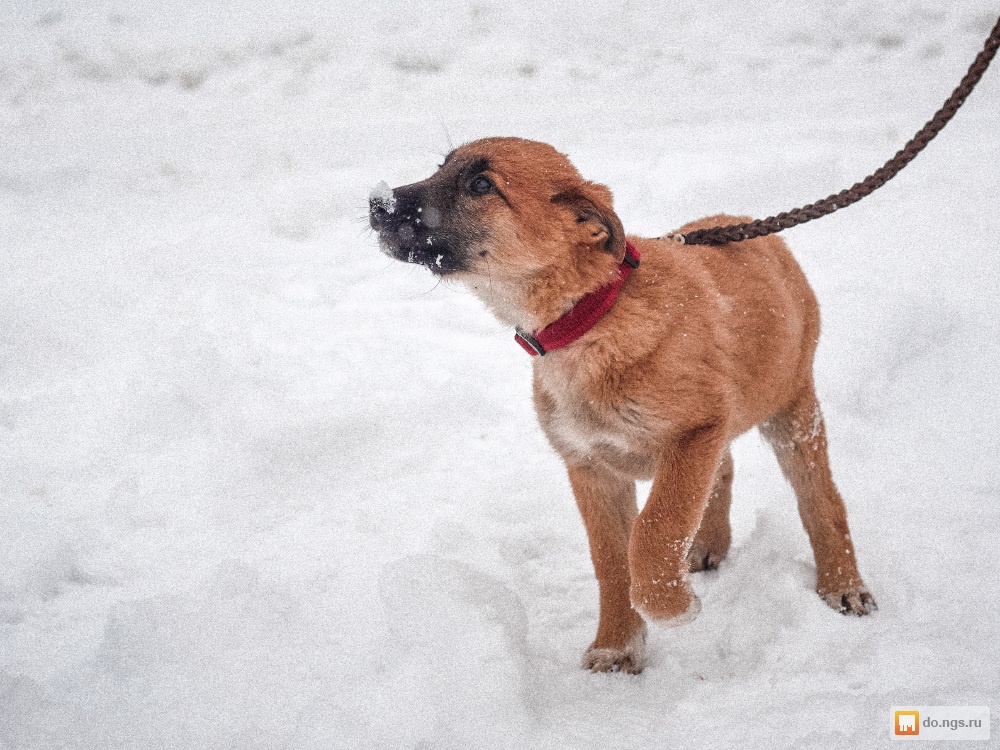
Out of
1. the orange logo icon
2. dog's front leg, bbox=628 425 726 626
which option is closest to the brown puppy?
dog's front leg, bbox=628 425 726 626

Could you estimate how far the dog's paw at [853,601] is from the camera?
305 centimetres

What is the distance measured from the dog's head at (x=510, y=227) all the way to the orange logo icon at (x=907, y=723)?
5.50ft

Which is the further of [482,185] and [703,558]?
[703,558]

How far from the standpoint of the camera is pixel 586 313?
2.62 metres

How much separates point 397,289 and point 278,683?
11.1ft

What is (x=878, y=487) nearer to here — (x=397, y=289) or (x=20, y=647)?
(x=397, y=289)

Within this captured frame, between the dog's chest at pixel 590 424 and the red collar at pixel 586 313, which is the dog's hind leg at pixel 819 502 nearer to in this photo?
the dog's chest at pixel 590 424

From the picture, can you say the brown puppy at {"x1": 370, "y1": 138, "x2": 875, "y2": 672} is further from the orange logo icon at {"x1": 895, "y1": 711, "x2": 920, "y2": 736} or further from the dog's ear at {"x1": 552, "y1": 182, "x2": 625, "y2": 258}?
the orange logo icon at {"x1": 895, "y1": 711, "x2": 920, "y2": 736}

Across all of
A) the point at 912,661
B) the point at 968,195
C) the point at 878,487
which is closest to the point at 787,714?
the point at 912,661

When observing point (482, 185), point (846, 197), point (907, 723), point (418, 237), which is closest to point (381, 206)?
point (418, 237)

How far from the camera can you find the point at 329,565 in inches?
133

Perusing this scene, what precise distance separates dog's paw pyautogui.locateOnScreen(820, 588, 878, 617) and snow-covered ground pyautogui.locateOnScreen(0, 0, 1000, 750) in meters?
0.08

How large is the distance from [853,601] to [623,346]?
1513 mm

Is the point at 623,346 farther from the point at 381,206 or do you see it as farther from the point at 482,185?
the point at 381,206
